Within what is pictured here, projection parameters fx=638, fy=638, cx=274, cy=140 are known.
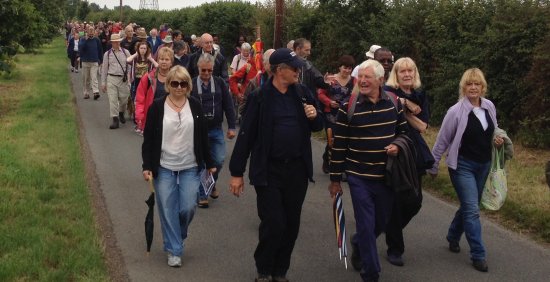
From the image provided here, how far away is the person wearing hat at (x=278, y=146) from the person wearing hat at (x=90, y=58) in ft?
43.5

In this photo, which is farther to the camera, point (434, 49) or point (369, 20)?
point (369, 20)

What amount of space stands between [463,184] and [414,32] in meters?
9.37

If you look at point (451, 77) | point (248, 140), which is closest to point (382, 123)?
point (248, 140)

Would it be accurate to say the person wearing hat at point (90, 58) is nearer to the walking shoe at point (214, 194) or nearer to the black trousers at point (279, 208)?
the walking shoe at point (214, 194)

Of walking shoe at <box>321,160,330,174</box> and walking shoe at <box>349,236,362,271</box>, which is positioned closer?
walking shoe at <box>349,236,362,271</box>

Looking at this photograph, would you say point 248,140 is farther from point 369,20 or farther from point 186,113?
point 369,20

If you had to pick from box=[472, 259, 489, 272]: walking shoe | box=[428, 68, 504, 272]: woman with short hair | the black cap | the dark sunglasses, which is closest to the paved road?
box=[472, 259, 489, 272]: walking shoe

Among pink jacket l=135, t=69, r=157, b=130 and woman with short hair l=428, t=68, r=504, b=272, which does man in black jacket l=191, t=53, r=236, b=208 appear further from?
woman with short hair l=428, t=68, r=504, b=272

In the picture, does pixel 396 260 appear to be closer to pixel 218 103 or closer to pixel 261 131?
pixel 261 131

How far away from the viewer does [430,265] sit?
5.82 m

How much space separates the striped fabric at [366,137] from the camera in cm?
500

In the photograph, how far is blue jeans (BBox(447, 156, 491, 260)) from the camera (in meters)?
5.65

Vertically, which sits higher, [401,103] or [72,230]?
[401,103]

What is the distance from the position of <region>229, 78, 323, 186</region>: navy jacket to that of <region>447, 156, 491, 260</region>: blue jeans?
1.52m
